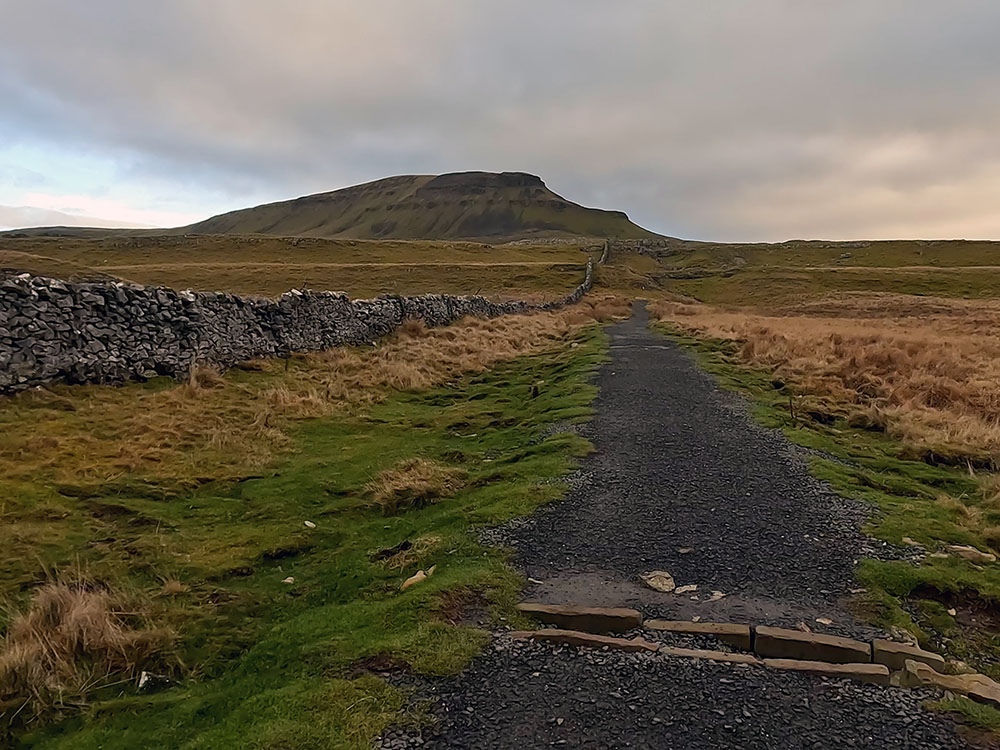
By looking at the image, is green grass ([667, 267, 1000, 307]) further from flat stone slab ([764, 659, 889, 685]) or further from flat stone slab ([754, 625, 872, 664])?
flat stone slab ([764, 659, 889, 685])

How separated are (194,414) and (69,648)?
27.0 feet

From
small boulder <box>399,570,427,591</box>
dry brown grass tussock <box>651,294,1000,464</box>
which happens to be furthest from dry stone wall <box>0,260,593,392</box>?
dry brown grass tussock <box>651,294,1000,464</box>

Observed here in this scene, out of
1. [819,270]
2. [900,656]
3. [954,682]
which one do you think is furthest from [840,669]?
[819,270]

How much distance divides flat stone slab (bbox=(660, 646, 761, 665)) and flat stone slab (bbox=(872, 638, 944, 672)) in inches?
34.2

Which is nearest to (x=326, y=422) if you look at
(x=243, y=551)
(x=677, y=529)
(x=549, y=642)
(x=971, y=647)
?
(x=243, y=551)

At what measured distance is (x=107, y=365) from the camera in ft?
45.2

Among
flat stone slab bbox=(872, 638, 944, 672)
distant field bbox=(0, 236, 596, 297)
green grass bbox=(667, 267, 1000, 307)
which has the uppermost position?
distant field bbox=(0, 236, 596, 297)

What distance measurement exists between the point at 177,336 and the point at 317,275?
168 feet

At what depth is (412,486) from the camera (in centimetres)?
934

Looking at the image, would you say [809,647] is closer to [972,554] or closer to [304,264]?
[972,554]

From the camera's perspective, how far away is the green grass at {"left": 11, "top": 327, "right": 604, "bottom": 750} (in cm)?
446

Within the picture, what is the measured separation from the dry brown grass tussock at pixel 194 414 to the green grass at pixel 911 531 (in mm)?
8979

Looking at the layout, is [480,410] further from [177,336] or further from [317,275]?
[317,275]

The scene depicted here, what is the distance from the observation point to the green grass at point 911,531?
17.7 ft
